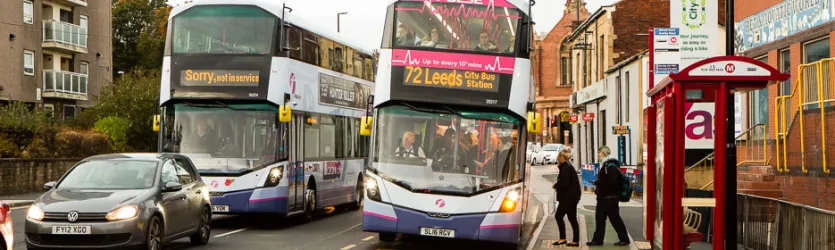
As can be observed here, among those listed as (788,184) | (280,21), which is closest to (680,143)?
(788,184)

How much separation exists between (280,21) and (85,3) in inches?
1428

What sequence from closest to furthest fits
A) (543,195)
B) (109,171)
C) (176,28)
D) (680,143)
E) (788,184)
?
(680,143)
(109,171)
(788,184)
(176,28)
(543,195)

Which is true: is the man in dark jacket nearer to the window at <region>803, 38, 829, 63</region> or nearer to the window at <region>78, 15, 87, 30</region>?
the window at <region>803, 38, 829, 63</region>

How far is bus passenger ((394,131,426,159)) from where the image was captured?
1486 cm

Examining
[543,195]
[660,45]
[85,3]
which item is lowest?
[543,195]

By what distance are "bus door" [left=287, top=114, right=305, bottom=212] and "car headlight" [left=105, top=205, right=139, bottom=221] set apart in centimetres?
629

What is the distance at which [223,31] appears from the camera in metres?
18.5

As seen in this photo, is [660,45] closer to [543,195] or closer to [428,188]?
[428,188]

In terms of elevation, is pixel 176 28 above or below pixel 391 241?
above

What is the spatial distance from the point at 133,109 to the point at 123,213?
108 ft

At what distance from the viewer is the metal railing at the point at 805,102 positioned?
15268mm

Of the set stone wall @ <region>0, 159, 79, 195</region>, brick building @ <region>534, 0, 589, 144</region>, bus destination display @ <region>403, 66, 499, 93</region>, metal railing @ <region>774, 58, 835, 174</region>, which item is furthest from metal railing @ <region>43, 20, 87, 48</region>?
brick building @ <region>534, 0, 589, 144</region>

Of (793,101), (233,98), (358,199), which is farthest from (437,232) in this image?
(358,199)

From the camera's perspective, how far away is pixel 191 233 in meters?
15.0
